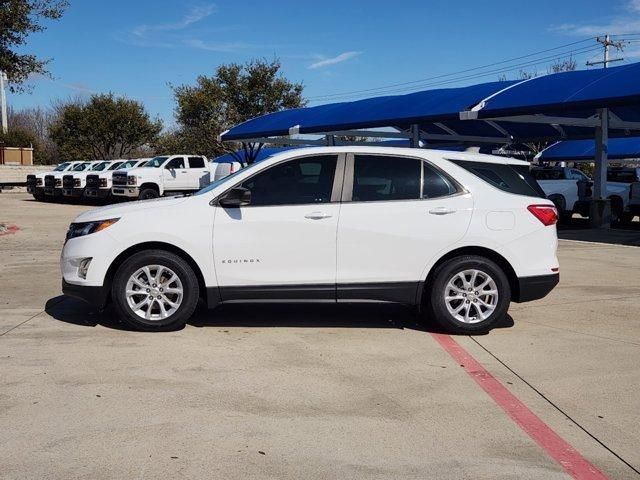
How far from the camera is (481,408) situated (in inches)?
175

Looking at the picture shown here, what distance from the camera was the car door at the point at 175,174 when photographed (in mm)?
27125

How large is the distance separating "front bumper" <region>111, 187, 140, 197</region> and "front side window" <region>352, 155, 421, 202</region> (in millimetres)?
21205

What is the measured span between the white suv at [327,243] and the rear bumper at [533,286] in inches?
0.4

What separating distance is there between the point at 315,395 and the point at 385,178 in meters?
2.53

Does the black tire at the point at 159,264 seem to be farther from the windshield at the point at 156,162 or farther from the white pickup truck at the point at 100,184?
the white pickup truck at the point at 100,184

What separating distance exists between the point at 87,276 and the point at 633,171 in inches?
846

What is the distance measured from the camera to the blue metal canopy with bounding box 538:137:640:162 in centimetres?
3368

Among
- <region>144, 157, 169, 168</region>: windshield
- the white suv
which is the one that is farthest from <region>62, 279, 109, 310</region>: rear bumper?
<region>144, 157, 169, 168</region>: windshield

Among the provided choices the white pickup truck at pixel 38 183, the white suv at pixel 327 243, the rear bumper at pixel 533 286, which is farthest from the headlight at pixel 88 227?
the white pickup truck at pixel 38 183

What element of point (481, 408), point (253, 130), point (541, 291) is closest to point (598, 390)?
point (481, 408)

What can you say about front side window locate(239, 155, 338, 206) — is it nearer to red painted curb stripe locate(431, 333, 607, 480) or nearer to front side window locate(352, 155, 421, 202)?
front side window locate(352, 155, 421, 202)

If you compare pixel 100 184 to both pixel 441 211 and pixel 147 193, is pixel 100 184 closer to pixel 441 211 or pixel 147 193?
pixel 147 193

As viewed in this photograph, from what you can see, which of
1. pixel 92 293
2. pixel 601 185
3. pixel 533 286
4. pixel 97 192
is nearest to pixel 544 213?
pixel 533 286

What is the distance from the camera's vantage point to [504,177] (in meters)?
6.52
